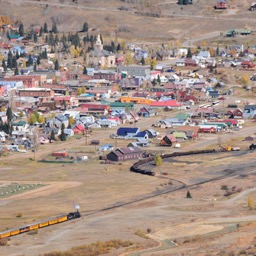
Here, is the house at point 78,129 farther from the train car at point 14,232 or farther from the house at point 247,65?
the house at point 247,65

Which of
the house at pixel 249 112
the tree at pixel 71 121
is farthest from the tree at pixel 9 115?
the house at pixel 249 112

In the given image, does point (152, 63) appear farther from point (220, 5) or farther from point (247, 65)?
point (220, 5)

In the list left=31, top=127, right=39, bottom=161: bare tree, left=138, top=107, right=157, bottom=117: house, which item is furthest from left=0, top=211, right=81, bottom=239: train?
left=138, top=107, right=157, bottom=117: house

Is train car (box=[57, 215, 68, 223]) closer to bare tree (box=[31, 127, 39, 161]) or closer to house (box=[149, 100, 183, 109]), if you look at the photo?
bare tree (box=[31, 127, 39, 161])

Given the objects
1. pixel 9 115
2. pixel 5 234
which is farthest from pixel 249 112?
pixel 5 234

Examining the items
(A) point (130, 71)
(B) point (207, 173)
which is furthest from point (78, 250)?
(A) point (130, 71)

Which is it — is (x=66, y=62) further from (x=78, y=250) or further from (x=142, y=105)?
(x=78, y=250)
